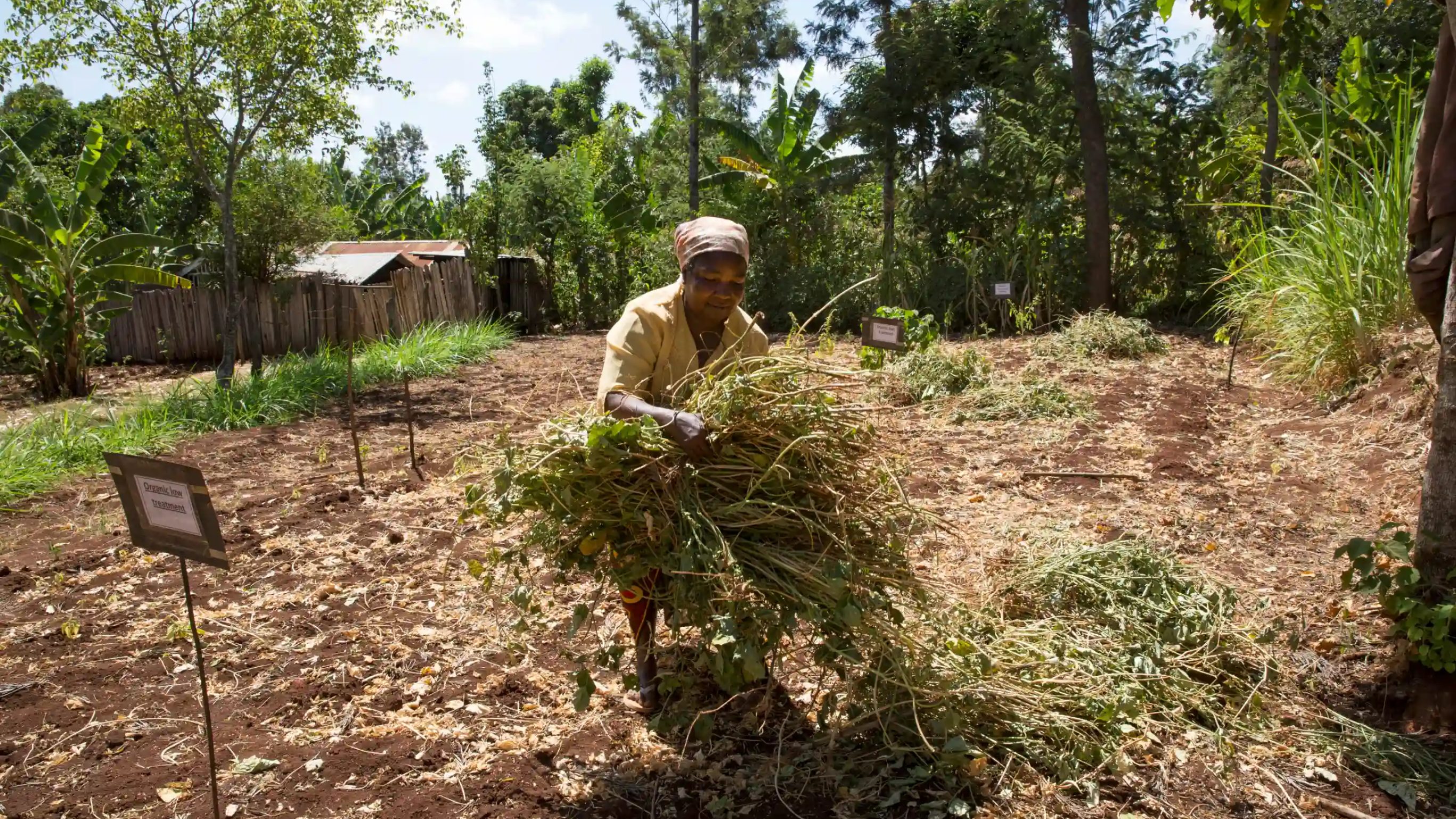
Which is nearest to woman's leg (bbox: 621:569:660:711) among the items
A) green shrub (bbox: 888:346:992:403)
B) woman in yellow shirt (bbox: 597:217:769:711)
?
woman in yellow shirt (bbox: 597:217:769:711)

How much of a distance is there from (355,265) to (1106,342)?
13.6m

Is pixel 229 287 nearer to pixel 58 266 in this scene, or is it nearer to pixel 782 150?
pixel 58 266

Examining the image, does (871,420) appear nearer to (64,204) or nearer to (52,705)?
(52,705)

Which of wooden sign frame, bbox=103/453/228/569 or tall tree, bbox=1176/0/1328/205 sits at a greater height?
tall tree, bbox=1176/0/1328/205

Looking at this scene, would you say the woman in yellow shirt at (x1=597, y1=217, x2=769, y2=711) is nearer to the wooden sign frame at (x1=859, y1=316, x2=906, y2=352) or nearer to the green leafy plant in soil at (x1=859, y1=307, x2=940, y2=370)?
the wooden sign frame at (x1=859, y1=316, x2=906, y2=352)

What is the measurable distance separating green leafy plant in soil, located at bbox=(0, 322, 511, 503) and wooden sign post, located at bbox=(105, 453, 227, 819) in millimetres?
3543

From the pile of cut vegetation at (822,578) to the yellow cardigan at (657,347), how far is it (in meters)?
0.13

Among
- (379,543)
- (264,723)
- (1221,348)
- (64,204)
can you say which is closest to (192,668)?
(264,723)

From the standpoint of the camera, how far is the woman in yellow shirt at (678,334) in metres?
2.53

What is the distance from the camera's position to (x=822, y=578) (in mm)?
2293

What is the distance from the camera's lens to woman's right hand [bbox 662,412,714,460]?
7.54 feet

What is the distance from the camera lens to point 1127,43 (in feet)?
37.9

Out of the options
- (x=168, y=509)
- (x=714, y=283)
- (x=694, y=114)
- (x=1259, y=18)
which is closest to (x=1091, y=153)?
(x=694, y=114)

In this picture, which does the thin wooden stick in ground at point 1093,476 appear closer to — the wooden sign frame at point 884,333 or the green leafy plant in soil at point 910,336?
the wooden sign frame at point 884,333
